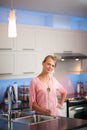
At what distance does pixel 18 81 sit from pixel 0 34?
1122mm

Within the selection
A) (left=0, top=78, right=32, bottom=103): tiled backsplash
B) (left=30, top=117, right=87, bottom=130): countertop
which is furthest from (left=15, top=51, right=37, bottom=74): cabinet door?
(left=30, top=117, right=87, bottom=130): countertop

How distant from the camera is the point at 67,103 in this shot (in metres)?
5.35

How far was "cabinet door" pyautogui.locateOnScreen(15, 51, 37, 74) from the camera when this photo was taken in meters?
4.96

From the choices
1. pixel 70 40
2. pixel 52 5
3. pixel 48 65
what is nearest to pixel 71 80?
pixel 70 40

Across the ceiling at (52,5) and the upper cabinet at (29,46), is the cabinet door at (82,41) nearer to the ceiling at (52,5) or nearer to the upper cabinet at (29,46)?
the upper cabinet at (29,46)

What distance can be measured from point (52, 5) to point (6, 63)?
125cm

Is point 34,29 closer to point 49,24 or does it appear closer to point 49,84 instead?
point 49,24

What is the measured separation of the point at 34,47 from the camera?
17.0ft

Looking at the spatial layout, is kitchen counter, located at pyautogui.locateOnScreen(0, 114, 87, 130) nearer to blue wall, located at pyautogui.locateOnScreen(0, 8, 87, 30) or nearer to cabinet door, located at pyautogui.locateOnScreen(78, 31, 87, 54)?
blue wall, located at pyautogui.locateOnScreen(0, 8, 87, 30)

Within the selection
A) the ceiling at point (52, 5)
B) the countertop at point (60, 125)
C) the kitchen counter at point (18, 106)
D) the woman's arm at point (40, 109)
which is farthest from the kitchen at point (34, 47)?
the countertop at point (60, 125)

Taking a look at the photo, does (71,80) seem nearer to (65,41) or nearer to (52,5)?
(65,41)

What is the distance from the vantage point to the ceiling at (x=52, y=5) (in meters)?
4.66

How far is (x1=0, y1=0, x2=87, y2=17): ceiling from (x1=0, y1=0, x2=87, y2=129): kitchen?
32 cm

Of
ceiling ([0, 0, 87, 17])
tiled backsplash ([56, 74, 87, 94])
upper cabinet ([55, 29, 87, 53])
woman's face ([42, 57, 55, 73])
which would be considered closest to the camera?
woman's face ([42, 57, 55, 73])
